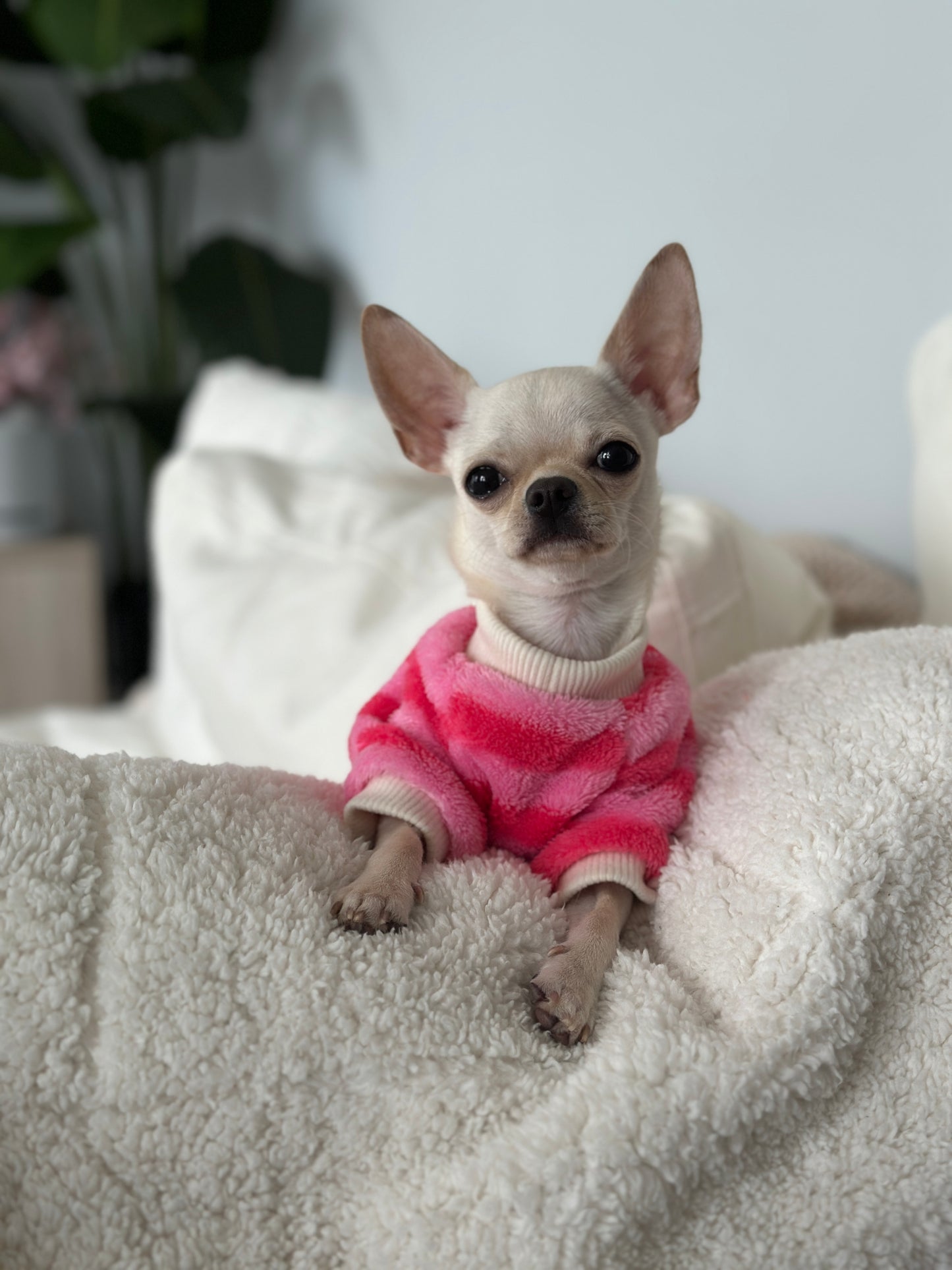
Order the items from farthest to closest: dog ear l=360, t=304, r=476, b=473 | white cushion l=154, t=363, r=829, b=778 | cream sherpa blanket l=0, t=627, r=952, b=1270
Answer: white cushion l=154, t=363, r=829, b=778, dog ear l=360, t=304, r=476, b=473, cream sherpa blanket l=0, t=627, r=952, b=1270

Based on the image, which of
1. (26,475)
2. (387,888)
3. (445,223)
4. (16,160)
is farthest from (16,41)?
(387,888)

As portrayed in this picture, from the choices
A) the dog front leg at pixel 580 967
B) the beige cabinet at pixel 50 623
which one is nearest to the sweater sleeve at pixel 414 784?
the dog front leg at pixel 580 967

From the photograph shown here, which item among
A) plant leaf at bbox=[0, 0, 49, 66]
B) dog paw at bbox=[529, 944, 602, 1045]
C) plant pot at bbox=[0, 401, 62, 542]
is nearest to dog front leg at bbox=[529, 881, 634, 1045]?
dog paw at bbox=[529, 944, 602, 1045]

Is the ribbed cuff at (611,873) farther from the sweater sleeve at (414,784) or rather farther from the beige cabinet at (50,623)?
the beige cabinet at (50,623)

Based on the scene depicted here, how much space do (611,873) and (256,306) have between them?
6.64ft

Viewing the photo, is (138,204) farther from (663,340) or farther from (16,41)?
(663,340)

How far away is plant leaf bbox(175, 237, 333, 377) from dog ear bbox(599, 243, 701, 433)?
168cm

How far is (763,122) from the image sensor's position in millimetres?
1236

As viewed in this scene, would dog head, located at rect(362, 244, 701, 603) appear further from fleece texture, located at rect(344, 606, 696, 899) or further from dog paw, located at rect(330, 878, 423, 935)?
dog paw, located at rect(330, 878, 423, 935)

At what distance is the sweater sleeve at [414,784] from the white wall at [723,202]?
716 millimetres

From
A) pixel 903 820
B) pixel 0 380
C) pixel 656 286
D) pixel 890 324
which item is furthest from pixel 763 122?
pixel 0 380

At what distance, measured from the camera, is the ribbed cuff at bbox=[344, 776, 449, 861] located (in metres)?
0.75

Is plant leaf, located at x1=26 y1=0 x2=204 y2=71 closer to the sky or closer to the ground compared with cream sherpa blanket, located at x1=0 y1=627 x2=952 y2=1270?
closer to the sky

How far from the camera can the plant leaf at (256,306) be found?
7.84 feet
